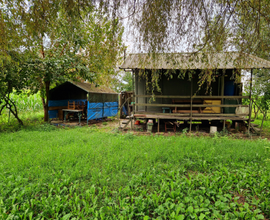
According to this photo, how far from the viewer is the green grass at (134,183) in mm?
2709

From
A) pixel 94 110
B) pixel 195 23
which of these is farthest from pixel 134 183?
pixel 94 110

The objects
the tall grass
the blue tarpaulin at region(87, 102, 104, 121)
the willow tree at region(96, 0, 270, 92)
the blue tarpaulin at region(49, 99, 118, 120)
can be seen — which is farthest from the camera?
the tall grass

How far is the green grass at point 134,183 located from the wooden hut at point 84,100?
21.8 ft

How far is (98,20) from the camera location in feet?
9.38

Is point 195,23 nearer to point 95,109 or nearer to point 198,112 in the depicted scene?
point 198,112

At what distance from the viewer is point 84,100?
13656 millimetres

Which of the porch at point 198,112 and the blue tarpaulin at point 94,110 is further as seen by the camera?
the blue tarpaulin at point 94,110

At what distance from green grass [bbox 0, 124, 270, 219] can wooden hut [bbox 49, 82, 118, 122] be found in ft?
21.8

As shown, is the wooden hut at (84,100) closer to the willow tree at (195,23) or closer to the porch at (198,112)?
the porch at (198,112)

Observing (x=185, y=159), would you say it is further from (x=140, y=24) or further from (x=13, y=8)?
(x=13, y=8)

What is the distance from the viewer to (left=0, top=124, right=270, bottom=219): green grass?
271cm

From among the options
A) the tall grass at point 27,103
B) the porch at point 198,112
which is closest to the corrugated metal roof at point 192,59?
the porch at point 198,112

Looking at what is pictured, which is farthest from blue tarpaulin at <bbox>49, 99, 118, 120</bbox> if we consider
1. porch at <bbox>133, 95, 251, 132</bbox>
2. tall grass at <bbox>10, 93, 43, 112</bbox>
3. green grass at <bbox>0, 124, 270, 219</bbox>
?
green grass at <bbox>0, 124, 270, 219</bbox>

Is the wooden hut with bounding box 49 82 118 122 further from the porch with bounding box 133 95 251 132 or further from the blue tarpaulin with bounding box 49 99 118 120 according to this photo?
the porch with bounding box 133 95 251 132
